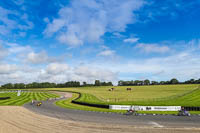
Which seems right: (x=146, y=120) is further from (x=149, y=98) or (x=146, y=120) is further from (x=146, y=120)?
(x=149, y=98)

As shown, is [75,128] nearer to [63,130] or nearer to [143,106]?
[63,130]

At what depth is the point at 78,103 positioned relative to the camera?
155 ft

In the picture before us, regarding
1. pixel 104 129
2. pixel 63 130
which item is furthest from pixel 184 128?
pixel 63 130

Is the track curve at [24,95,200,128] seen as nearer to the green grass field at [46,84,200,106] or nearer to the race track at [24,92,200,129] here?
the race track at [24,92,200,129]

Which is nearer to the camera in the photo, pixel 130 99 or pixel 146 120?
pixel 146 120

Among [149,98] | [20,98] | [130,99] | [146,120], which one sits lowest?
[20,98]

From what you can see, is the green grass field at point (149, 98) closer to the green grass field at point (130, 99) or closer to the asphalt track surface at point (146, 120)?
the green grass field at point (130, 99)

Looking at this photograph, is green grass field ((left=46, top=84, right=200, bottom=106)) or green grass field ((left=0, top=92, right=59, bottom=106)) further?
green grass field ((left=0, top=92, right=59, bottom=106))

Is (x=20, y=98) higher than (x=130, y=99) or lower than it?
lower

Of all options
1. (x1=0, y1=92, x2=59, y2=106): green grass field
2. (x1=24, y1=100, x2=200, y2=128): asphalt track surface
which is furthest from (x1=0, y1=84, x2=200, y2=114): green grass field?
(x1=24, y1=100, x2=200, y2=128): asphalt track surface

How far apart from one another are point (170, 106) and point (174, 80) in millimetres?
153992

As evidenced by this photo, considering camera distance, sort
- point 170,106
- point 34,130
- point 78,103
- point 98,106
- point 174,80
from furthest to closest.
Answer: point 174,80, point 78,103, point 98,106, point 170,106, point 34,130

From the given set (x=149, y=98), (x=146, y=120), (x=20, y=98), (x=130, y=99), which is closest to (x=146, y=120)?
(x=146, y=120)

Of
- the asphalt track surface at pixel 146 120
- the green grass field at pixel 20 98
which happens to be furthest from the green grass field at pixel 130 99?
the asphalt track surface at pixel 146 120
